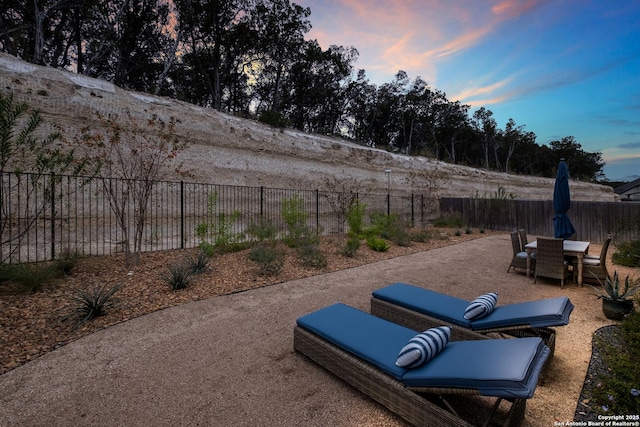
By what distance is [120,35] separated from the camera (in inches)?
642

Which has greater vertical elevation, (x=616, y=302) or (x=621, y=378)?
(x=616, y=302)

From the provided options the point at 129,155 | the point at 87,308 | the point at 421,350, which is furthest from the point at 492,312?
the point at 129,155

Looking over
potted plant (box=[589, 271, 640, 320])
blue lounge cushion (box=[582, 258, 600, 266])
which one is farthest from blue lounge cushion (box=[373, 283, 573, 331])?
blue lounge cushion (box=[582, 258, 600, 266])

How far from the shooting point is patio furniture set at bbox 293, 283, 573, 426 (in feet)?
5.25

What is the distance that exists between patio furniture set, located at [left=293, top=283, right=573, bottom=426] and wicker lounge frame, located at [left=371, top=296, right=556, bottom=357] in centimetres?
1

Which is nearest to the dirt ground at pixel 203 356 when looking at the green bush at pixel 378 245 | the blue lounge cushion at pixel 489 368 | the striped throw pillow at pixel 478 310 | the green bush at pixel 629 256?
the blue lounge cushion at pixel 489 368

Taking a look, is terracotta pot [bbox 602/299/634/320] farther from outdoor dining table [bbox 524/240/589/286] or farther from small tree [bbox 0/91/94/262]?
small tree [bbox 0/91/94/262]

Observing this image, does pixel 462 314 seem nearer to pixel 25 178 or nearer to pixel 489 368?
pixel 489 368

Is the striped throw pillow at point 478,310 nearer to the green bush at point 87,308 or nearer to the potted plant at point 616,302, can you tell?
the potted plant at point 616,302

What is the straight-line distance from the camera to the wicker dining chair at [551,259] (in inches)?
194

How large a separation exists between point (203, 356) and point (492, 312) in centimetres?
286

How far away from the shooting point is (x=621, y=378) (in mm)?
2076

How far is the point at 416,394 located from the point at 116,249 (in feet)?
24.8

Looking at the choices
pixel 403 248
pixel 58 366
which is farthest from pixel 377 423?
pixel 403 248
